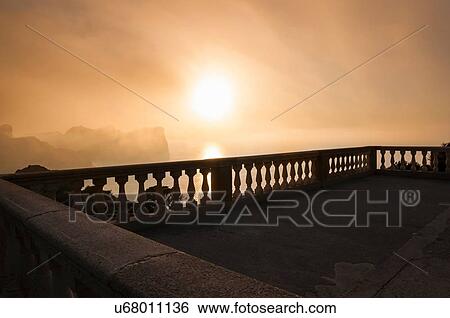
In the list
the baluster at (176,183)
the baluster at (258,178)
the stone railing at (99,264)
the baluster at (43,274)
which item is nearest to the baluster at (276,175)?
the baluster at (258,178)

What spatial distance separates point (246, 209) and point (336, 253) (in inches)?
113

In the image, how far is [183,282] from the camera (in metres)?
1.39

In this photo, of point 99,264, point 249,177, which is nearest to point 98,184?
point 249,177

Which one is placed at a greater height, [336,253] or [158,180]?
[158,180]

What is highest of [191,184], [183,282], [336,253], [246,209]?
[191,184]

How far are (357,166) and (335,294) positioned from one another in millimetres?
10455

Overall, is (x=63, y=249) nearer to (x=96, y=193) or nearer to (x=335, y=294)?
(x=335, y=294)

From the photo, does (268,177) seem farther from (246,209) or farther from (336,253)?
(336,253)

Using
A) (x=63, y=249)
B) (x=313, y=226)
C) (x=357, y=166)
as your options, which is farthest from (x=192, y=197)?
(x=357, y=166)

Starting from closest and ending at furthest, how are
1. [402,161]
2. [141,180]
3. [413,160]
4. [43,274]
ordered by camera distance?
[43,274]
[141,180]
[402,161]
[413,160]

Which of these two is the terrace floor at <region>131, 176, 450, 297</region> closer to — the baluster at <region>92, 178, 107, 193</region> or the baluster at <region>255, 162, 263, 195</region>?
Result: the baluster at <region>92, 178, 107, 193</region>

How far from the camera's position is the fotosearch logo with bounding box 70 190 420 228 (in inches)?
220

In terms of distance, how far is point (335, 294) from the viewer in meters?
3.22

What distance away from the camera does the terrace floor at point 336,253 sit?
3.35 meters
